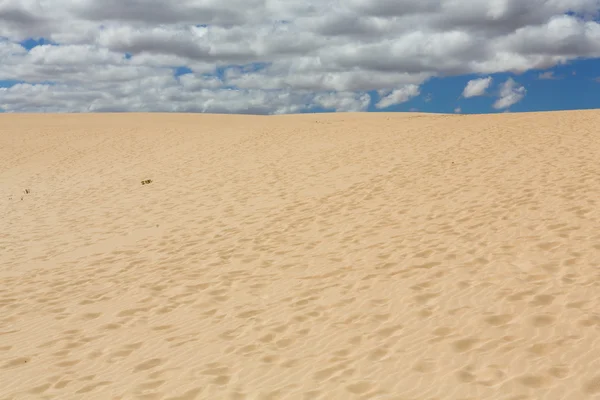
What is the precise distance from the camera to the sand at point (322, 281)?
17.7 feet

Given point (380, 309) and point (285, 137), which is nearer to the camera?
point (380, 309)

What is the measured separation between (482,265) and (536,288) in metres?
1.16

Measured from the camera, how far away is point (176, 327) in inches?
282

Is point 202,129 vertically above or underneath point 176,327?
above

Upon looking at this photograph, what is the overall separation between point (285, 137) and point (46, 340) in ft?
70.8

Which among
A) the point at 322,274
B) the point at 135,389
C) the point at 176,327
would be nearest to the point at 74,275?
the point at 176,327

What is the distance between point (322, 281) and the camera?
8.28 metres

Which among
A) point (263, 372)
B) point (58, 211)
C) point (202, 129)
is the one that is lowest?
point (263, 372)

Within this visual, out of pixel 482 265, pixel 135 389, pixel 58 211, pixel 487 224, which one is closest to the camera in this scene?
pixel 135 389

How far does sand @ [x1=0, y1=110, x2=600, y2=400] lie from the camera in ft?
17.7

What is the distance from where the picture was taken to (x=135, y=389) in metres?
5.46

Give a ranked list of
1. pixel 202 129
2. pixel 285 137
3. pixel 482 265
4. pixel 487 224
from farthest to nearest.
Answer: pixel 202 129, pixel 285 137, pixel 487 224, pixel 482 265

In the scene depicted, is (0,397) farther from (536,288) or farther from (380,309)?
(536,288)

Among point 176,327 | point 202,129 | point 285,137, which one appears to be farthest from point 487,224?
point 202,129
